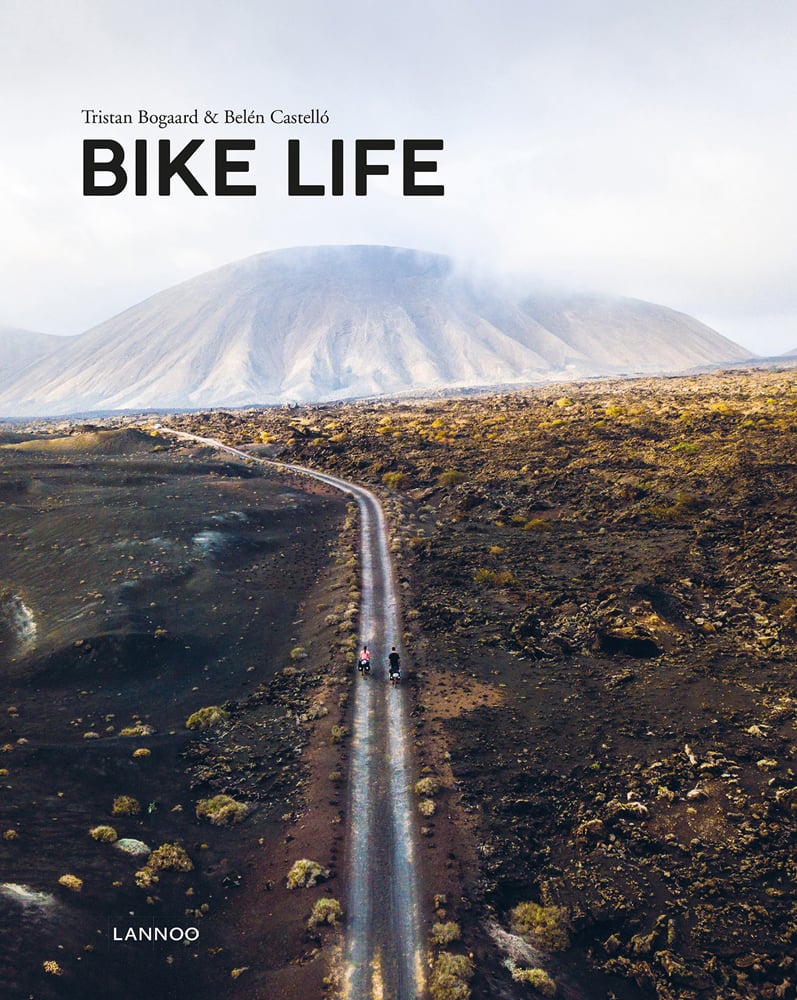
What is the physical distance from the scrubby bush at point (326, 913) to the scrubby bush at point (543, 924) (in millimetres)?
4876

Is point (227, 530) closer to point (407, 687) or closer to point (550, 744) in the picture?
point (407, 687)

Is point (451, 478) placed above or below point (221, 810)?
above

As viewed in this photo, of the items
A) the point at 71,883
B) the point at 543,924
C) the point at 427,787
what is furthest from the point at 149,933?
the point at 543,924

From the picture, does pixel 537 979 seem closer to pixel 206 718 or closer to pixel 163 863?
pixel 163 863

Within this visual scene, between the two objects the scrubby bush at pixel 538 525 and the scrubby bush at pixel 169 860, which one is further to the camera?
the scrubby bush at pixel 538 525

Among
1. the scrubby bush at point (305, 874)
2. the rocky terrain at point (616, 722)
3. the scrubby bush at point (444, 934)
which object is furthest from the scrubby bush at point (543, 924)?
the scrubby bush at point (305, 874)

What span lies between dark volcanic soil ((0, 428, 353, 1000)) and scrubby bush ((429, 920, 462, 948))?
9.73 feet

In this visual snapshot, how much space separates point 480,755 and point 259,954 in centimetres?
1056

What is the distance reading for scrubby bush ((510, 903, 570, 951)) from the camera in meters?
15.6

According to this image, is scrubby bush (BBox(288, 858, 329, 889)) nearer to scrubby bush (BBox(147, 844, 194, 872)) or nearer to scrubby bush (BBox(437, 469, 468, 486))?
scrubby bush (BBox(147, 844, 194, 872))

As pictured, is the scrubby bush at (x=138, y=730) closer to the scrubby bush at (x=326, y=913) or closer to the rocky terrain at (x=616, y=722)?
the rocky terrain at (x=616, y=722)

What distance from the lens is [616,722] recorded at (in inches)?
965

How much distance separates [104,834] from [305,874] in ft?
22.1

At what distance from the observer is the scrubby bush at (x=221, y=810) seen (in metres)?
20.3
